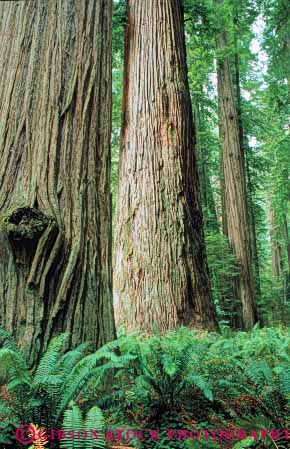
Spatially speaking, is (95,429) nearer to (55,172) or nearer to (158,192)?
(55,172)

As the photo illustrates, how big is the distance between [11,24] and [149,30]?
3541 mm

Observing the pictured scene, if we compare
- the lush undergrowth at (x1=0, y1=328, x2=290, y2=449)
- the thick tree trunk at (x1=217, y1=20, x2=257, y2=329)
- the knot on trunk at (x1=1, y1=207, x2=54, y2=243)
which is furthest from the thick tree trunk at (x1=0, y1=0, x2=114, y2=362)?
the thick tree trunk at (x1=217, y1=20, x2=257, y2=329)

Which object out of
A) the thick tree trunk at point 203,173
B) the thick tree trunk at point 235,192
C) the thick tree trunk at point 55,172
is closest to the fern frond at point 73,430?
the thick tree trunk at point 55,172

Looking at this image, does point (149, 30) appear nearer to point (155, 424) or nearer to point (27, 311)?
point (27, 311)

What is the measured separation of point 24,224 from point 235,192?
9.78m

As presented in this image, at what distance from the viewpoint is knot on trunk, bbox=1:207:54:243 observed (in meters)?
2.61

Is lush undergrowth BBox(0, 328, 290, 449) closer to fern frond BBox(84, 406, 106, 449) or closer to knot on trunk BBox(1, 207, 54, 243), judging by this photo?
fern frond BBox(84, 406, 106, 449)

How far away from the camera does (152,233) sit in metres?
5.41

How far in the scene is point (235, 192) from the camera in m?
11.8

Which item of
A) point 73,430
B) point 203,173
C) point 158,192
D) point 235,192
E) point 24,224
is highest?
point 203,173

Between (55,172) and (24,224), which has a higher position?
(55,172)

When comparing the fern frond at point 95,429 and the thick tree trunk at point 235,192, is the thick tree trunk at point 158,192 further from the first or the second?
the thick tree trunk at point 235,192

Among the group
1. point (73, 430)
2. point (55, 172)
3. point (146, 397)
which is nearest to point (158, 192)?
point (55, 172)

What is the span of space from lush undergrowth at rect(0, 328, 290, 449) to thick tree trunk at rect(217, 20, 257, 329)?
781cm
